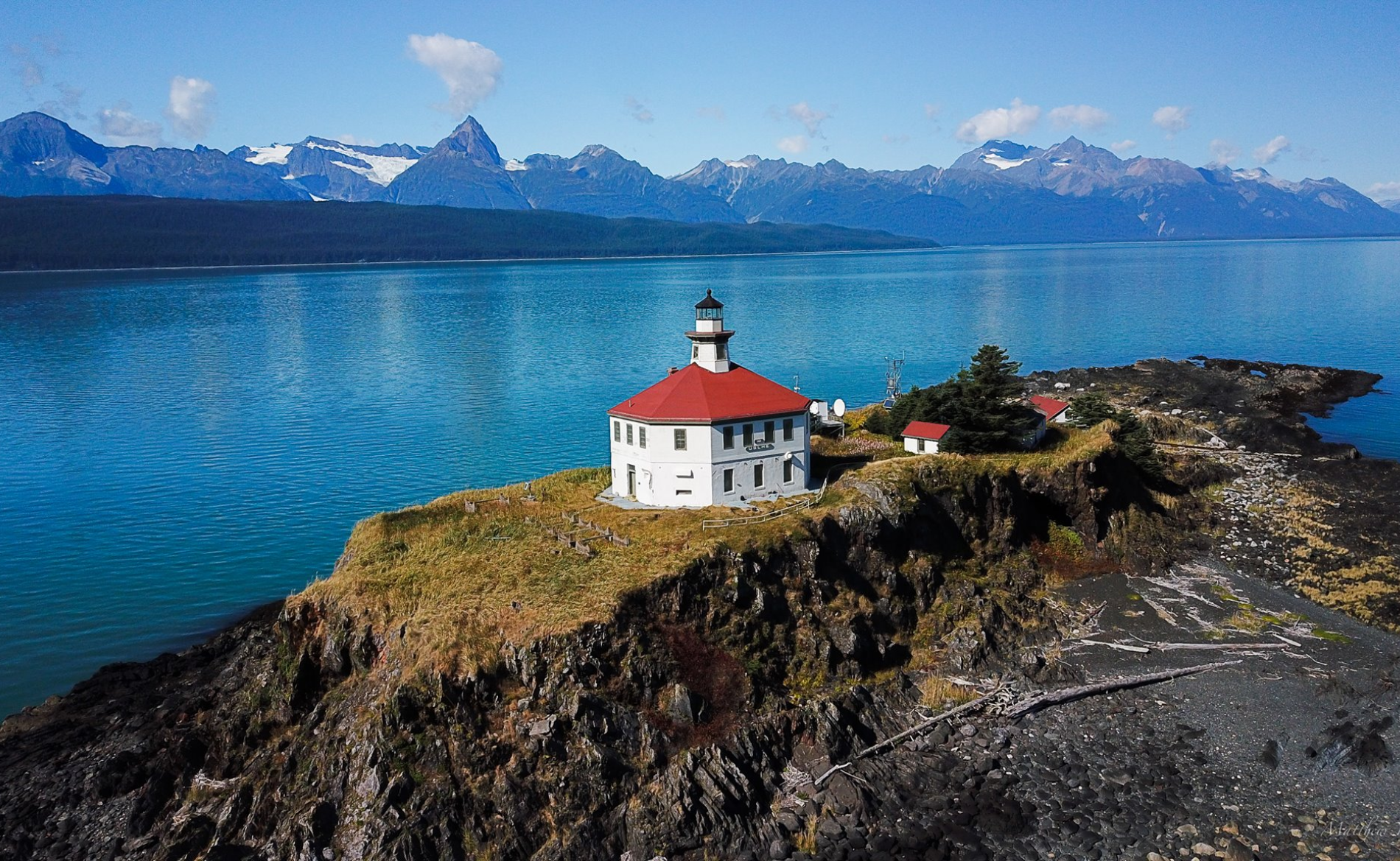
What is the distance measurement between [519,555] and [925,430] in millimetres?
22664

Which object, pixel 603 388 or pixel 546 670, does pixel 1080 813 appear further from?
pixel 603 388

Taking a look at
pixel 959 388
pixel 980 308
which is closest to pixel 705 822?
pixel 959 388

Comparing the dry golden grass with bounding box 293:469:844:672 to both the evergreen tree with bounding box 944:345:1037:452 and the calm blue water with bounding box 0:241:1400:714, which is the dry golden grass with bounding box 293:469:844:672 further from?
the calm blue water with bounding box 0:241:1400:714

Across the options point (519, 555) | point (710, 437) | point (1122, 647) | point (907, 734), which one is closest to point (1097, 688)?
point (1122, 647)

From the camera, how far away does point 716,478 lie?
4012 cm

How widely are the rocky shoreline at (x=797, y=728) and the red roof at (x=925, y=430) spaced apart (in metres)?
4.83

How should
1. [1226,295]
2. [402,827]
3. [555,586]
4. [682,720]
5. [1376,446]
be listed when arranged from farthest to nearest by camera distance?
[1226,295], [1376,446], [555,586], [682,720], [402,827]

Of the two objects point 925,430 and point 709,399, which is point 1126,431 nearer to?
point 925,430

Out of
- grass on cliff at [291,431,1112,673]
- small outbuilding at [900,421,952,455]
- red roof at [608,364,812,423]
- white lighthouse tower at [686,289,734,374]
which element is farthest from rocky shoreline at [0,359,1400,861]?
white lighthouse tower at [686,289,734,374]

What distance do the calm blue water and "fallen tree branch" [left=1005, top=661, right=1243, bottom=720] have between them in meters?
33.1

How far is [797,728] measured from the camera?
30953mm

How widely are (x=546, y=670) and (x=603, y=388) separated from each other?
216 ft

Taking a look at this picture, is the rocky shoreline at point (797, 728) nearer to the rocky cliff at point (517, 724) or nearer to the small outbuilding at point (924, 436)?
the rocky cliff at point (517, 724)

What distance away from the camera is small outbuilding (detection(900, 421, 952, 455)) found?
47.4 meters
